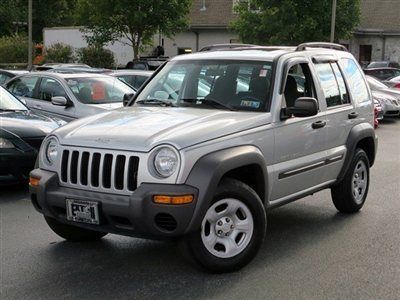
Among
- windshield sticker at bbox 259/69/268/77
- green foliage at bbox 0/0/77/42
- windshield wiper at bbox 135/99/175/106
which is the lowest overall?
windshield wiper at bbox 135/99/175/106

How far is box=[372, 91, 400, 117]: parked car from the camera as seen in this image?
57.2 ft

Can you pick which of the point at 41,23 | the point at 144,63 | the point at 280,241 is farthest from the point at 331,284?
the point at 41,23

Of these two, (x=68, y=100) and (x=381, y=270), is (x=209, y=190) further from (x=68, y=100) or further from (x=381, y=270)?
(x=68, y=100)

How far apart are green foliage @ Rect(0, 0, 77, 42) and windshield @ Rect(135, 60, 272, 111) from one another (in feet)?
141

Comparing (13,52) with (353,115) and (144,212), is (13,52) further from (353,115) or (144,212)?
(144,212)

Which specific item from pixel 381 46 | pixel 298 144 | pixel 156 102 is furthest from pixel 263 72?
pixel 381 46

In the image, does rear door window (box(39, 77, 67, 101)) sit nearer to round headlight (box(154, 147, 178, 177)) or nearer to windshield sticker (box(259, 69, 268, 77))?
windshield sticker (box(259, 69, 268, 77))

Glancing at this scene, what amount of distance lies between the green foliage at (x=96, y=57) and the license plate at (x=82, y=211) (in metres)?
25.6

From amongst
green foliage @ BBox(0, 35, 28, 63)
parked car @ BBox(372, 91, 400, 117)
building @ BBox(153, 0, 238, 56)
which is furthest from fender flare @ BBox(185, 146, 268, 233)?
green foliage @ BBox(0, 35, 28, 63)

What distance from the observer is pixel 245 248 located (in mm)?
4789

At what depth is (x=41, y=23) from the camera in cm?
5381

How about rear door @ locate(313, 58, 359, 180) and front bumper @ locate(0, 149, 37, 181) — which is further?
front bumper @ locate(0, 149, 37, 181)

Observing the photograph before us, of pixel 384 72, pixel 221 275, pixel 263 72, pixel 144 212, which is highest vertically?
pixel 263 72

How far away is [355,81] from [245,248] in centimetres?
284
